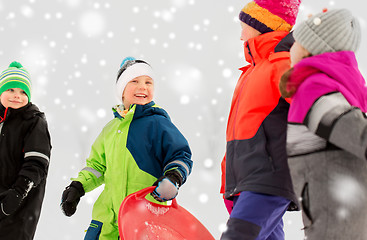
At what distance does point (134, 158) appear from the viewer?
2.83 meters

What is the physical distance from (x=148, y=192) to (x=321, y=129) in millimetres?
1144

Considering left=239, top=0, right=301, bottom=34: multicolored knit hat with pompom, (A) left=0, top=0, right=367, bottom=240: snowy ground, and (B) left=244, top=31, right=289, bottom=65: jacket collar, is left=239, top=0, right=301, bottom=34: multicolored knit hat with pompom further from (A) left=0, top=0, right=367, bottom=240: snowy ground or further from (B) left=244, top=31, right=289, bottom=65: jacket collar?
(A) left=0, top=0, right=367, bottom=240: snowy ground

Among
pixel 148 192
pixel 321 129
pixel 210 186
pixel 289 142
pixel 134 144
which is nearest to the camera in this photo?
pixel 321 129

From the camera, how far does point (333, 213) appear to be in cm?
176

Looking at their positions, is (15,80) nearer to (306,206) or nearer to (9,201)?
(9,201)

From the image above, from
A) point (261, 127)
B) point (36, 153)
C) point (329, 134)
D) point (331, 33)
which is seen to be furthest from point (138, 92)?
point (329, 134)

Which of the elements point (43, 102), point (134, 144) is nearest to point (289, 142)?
point (134, 144)

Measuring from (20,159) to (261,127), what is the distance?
1643 millimetres

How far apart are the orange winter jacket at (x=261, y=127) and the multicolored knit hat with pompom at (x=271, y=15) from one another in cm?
9

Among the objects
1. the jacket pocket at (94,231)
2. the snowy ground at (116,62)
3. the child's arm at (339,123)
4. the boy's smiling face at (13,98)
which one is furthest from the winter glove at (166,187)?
the snowy ground at (116,62)

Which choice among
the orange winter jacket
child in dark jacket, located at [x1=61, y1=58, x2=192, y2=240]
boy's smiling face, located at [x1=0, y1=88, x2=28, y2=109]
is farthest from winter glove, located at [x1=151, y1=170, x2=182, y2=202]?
boy's smiling face, located at [x1=0, y1=88, x2=28, y2=109]

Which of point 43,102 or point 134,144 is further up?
point 43,102

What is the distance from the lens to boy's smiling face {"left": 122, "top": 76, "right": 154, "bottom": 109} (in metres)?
3.11

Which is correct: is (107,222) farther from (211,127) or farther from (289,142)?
Result: (211,127)
